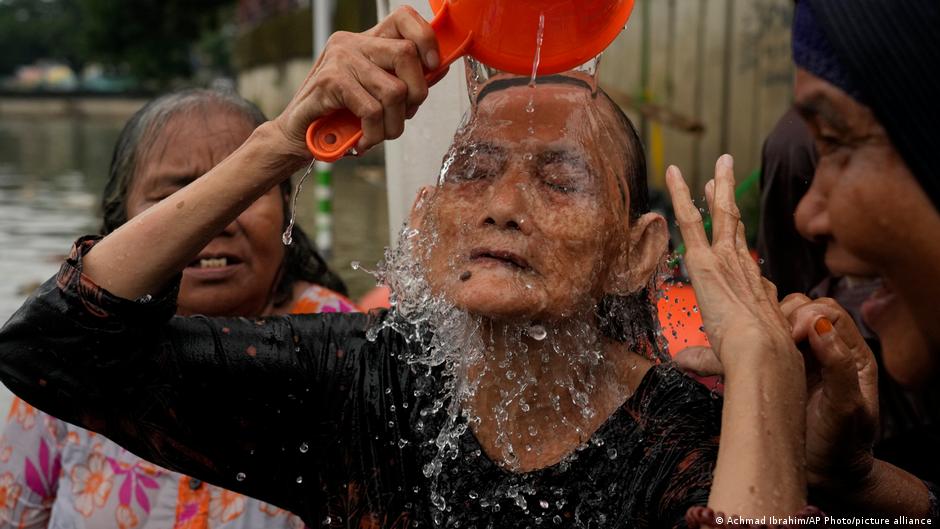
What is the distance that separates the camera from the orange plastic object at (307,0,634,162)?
1835 mm

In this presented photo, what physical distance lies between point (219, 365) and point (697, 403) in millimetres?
878

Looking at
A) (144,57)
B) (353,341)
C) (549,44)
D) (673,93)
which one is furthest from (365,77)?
(144,57)

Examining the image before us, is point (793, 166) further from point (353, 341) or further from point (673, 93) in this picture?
point (673, 93)

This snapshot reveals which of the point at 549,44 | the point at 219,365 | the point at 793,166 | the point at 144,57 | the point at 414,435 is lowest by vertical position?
the point at 414,435

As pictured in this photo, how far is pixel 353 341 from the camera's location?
6.98 feet

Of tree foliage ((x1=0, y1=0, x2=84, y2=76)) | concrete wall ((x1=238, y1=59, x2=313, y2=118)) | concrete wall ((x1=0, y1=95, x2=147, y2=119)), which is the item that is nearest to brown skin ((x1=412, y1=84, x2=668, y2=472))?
concrete wall ((x1=238, y1=59, x2=313, y2=118))

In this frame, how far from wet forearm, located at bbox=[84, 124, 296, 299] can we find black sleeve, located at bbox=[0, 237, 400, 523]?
0.11 feet

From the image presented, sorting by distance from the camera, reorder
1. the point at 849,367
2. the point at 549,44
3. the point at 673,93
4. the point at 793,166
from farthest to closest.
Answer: the point at 673,93 → the point at 793,166 → the point at 549,44 → the point at 849,367

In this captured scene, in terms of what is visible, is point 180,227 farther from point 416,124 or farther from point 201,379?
point 416,124

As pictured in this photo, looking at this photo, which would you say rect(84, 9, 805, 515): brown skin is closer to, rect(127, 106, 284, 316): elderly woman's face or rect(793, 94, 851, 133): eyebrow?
rect(793, 94, 851, 133): eyebrow

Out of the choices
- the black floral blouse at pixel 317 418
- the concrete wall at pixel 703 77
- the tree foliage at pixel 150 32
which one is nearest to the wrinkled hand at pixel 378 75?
the black floral blouse at pixel 317 418

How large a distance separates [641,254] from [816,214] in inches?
26.4

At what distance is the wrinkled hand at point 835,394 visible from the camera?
5.68 feet

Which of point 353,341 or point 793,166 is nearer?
point 353,341
